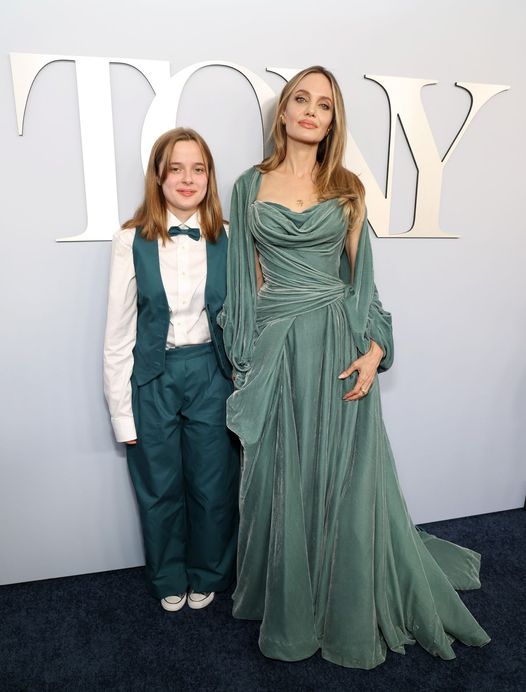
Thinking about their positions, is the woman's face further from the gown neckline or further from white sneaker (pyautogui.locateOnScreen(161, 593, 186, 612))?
white sneaker (pyautogui.locateOnScreen(161, 593, 186, 612))

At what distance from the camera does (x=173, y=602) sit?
179cm

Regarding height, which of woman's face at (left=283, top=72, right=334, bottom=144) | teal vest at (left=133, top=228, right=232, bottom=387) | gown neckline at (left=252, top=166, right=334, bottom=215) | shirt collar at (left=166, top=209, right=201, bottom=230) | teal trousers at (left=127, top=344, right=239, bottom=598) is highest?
woman's face at (left=283, top=72, right=334, bottom=144)

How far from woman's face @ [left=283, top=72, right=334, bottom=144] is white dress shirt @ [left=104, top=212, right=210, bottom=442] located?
1.36 ft

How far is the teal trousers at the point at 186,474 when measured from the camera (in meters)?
1.65

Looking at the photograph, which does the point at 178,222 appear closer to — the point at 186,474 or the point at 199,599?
the point at 186,474

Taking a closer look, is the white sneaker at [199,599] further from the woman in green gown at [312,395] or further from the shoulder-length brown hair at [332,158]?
the shoulder-length brown hair at [332,158]

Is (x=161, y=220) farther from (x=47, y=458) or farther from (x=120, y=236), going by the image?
(x=47, y=458)

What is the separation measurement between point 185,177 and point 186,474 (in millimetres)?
978

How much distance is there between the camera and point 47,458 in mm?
1842

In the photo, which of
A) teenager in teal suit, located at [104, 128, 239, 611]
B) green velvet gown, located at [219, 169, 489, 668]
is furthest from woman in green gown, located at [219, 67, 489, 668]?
teenager in teal suit, located at [104, 128, 239, 611]

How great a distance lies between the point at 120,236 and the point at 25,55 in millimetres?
598

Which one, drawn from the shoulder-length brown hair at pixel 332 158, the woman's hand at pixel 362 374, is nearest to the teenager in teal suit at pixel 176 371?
the shoulder-length brown hair at pixel 332 158

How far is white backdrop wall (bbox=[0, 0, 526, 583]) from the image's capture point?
5.24 feet

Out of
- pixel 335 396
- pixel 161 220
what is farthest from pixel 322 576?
pixel 161 220
